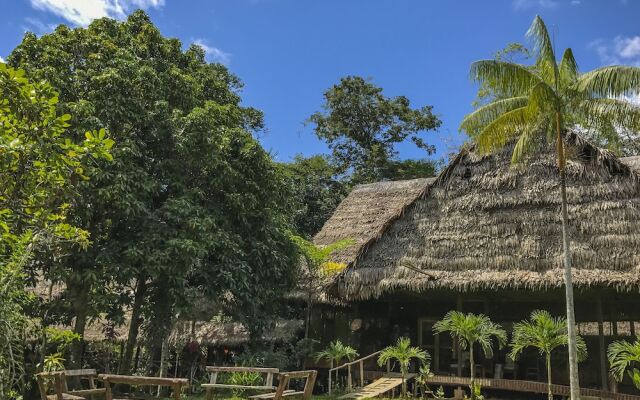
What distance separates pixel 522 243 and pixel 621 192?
2272 millimetres

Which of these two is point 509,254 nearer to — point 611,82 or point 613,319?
point 613,319

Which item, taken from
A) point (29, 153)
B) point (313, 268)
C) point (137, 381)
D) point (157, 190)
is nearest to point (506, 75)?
point (313, 268)

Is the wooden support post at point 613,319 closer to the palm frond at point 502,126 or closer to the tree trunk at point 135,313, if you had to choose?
the palm frond at point 502,126

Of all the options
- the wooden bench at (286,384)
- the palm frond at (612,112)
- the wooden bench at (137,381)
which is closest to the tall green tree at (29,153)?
the wooden bench at (137,381)

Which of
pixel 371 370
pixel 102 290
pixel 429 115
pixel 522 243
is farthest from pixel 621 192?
pixel 429 115

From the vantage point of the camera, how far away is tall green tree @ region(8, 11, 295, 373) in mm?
10328

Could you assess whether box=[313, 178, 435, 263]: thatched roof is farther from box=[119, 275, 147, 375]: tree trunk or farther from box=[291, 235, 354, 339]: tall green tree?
box=[119, 275, 147, 375]: tree trunk

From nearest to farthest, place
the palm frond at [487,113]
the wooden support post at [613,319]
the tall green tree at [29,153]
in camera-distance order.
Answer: the tall green tree at [29,153]
the palm frond at [487,113]
the wooden support post at [613,319]

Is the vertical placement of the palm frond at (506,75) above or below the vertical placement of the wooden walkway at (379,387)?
above

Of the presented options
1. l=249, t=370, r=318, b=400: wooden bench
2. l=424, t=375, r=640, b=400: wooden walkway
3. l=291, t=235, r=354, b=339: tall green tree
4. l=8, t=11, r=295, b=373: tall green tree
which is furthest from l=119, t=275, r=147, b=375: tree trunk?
l=424, t=375, r=640, b=400: wooden walkway

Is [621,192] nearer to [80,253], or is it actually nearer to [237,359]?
[237,359]

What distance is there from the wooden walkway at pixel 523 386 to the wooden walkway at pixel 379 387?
0.79 metres

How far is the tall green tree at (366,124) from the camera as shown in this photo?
27344 mm

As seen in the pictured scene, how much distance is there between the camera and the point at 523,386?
1109 centimetres
